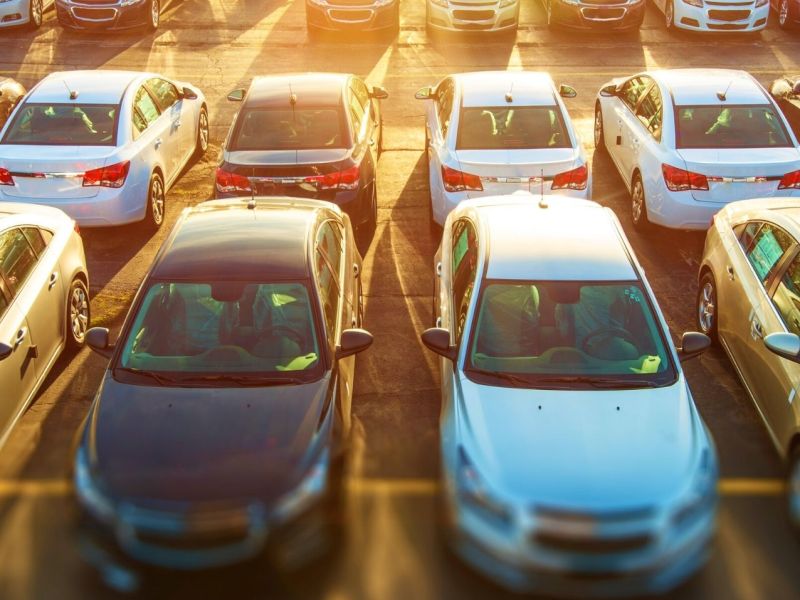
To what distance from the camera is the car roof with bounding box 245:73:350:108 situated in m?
11.0

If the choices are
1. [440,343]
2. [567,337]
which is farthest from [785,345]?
[440,343]

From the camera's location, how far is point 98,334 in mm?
7027

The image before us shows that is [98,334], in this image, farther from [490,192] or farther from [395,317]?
[490,192]

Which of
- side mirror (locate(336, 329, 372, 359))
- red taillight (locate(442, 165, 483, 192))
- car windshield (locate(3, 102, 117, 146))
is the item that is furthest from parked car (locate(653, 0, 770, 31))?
side mirror (locate(336, 329, 372, 359))

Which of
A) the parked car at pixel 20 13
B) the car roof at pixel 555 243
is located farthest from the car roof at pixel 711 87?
the parked car at pixel 20 13

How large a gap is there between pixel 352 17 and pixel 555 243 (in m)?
13.0

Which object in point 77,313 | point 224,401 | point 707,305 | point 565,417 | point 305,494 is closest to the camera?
point 305,494

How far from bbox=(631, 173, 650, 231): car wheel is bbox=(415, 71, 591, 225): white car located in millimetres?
1042

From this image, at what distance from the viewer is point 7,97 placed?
1454cm

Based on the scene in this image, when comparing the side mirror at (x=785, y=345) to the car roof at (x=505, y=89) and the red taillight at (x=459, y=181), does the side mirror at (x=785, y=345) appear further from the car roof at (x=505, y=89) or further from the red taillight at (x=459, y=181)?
the car roof at (x=505, y=89)

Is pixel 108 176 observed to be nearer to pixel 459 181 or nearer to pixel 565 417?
pixel 459 181

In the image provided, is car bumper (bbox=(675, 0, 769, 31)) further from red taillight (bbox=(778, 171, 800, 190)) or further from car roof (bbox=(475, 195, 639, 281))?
car roof (bbox=(475, 195, 639, 281))

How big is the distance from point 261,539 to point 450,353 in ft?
6.41

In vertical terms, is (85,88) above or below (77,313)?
above
